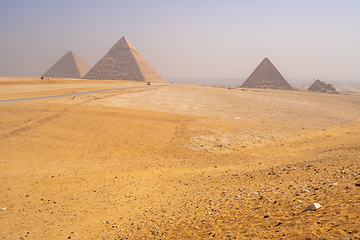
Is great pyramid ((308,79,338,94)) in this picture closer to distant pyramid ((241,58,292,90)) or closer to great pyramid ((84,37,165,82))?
distant pyramid ((241,58,292,90))

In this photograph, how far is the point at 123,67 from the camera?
9988 cm

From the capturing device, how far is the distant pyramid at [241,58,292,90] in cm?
8625

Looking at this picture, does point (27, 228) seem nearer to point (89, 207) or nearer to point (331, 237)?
point (89, 207)

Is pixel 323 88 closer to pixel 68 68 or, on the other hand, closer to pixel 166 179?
pixel 166 179

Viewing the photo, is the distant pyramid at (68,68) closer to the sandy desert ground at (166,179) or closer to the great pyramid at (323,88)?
the sandy desert ground at (166,179)

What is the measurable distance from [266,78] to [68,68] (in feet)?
336

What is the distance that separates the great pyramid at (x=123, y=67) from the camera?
96.9 metres

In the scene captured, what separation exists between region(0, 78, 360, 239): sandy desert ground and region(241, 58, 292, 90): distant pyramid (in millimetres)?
73957

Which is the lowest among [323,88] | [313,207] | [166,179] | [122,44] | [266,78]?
[166,179]

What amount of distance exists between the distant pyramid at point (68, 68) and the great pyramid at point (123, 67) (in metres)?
21.1

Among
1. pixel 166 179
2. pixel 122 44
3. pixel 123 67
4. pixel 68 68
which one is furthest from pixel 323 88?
pixel 68 68

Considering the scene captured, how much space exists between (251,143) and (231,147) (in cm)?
171

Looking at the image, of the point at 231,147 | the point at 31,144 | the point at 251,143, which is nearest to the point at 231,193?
the point at 231,147

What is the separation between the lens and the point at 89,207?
251 inches
